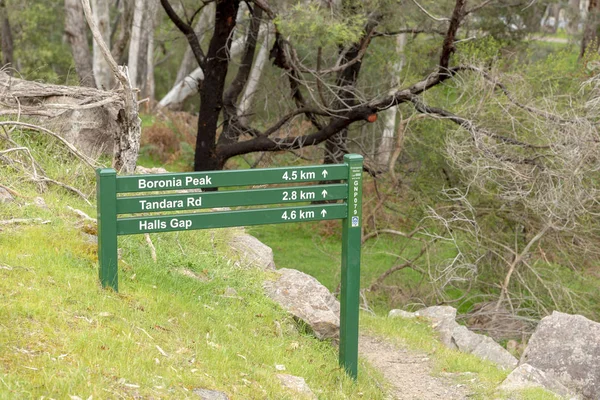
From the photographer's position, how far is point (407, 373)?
24.2 feet

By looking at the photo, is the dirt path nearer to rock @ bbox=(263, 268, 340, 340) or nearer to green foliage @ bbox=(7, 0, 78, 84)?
rock @ bbox=(263, 268, 340, 340)

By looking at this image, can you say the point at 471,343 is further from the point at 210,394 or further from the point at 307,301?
the point at 210,394

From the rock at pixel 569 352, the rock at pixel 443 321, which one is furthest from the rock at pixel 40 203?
the rock at pixel 569 352

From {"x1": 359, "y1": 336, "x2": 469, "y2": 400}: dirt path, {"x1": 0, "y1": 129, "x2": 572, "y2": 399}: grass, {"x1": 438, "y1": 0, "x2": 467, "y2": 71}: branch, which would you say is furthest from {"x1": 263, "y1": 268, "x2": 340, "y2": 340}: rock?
{"x1": 438, "y1": 0, "x2": 467, "y2": 71}: branch

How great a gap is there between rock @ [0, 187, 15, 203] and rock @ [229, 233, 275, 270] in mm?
2184

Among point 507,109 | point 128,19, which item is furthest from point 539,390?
point 128,19

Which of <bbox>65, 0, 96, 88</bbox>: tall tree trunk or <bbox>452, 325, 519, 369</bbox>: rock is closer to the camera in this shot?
<bbox>452, 325, 519, 369</bbox>: rock

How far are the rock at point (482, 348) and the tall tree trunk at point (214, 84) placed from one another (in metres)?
6.46

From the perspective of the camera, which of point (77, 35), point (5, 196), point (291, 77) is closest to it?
point (5, 196)

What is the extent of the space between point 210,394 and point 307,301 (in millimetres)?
2407

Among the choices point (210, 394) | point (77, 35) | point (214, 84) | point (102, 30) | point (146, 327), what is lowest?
point (210, 394)

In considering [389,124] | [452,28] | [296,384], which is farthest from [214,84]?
[296,384]

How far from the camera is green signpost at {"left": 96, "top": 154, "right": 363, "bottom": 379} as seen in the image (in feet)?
18.2

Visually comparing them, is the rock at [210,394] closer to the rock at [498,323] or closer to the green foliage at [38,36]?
the rock at [498,323]
